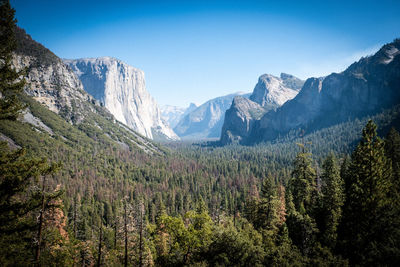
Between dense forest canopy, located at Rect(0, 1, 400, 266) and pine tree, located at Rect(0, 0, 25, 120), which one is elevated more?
pine tree, located at Rect(0, 0, 25, 120)

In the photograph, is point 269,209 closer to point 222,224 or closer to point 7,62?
point 222,224

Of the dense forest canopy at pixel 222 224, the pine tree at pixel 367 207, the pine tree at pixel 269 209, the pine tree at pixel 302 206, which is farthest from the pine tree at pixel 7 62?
the pine tree at pixel 367 207

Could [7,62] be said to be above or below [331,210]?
above

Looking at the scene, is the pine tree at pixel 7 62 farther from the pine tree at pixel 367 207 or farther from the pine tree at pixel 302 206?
the pine tree at pixel 367 207

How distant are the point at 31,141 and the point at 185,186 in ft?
343

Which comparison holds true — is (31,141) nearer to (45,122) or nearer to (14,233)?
(45,122)

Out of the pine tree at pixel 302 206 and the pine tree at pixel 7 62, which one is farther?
the pine tree at pixel 302 206

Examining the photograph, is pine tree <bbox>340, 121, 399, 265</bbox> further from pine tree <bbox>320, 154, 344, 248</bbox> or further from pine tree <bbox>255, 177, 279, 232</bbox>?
pine tree <bbox>255, 177, 279, 232</bbox>

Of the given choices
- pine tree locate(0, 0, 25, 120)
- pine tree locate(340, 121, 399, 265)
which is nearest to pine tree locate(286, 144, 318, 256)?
pine tree locate(340, 121, 399, 265)

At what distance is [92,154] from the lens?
530 feet

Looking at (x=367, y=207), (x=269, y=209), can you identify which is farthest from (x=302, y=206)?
(x=367, y=207)

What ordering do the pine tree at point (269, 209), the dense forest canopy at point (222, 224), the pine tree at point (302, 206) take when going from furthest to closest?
the pine tree at point (269, 209)
the pine tree at point (302, 206)
the dense forest canopy at point (222, 224)

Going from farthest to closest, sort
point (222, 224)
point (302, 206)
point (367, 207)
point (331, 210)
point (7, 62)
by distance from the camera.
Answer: point (302, 206)
point (222, 224)
point (331, 210)
point (367, 207)
point (7, 62)

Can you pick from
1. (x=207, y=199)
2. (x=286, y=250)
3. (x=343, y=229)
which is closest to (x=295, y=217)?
(x=343, y=229)
